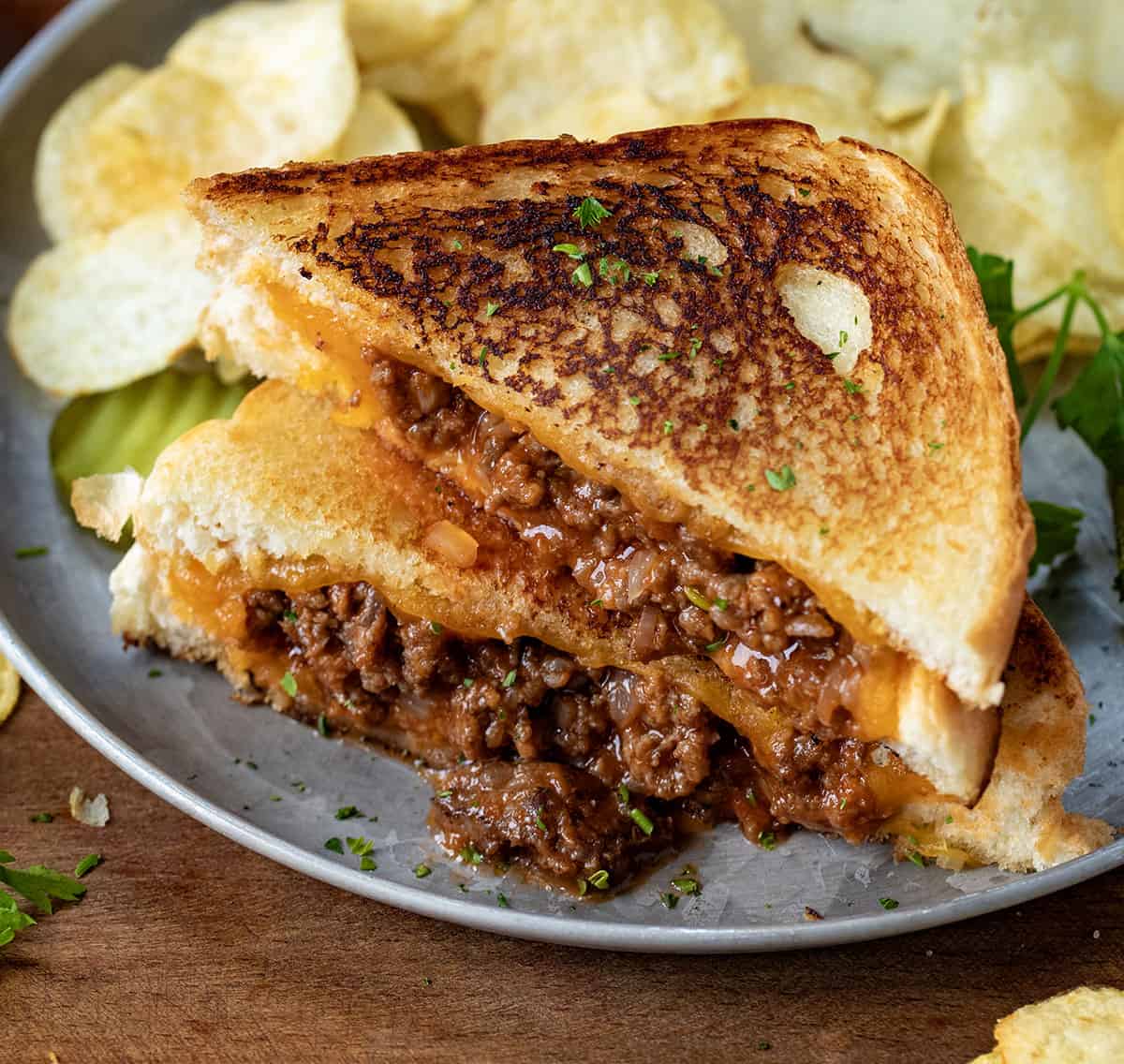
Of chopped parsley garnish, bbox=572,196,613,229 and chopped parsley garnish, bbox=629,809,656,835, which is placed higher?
chopped parsley garnish, bbox=572,196,613,229

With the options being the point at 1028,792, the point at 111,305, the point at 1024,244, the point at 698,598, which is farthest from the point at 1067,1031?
the point at 111,305

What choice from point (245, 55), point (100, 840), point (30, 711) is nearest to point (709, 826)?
point (100, 840)

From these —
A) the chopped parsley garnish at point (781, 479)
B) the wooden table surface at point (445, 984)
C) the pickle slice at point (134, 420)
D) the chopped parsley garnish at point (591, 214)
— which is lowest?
the wooden table surface at point (445, 984)

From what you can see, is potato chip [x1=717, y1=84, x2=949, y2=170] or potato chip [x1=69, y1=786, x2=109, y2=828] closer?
potato chip [x1=69, y1=786, x2=109, y2=828]

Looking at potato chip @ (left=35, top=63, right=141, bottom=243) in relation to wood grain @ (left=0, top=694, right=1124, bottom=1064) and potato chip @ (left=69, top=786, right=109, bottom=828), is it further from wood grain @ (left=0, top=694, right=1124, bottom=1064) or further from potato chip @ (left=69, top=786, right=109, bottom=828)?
wood grain @ (left=0, top=694, right=1124, bottom=1064)

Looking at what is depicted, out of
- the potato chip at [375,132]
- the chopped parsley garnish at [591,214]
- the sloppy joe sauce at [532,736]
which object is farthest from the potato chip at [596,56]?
the sloppy joe sauce at [532,736]

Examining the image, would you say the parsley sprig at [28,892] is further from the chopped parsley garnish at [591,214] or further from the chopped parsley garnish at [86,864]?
the chopped parsley garnish at [591,214]

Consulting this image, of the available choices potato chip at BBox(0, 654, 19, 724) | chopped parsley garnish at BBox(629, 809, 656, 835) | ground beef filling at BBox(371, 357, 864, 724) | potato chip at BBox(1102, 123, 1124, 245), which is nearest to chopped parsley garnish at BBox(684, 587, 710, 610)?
ground beef filling at BBox(371, 357, 864, 724)
